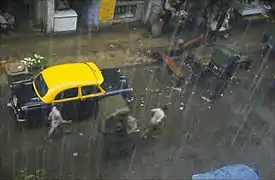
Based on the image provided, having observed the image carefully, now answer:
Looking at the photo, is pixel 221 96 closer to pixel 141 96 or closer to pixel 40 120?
pixel 141 96

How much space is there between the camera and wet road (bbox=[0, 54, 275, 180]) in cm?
1202

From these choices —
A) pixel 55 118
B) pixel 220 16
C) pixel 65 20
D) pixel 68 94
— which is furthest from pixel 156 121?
pixel 220 16

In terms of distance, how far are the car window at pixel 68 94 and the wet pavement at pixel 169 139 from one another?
129cm

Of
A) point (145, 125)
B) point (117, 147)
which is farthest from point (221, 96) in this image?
point (117, 147)

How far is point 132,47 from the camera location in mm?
17000

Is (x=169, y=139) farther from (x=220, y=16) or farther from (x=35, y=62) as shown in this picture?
(x=220, y=16)

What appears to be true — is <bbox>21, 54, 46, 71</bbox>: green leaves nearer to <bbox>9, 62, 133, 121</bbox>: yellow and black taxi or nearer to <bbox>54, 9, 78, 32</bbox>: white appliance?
<bbox>9, 62, 133, 121</bbox>: yellow and black taxi

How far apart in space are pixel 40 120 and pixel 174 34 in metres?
8.38

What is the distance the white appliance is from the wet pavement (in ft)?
3.47

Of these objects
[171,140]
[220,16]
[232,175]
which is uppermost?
[220,16]

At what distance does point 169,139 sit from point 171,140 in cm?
8

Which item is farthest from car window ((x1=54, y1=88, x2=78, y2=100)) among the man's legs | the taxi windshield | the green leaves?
the green leaves

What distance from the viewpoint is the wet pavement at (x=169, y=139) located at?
39.4 feet

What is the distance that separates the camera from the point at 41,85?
12.4 metres
